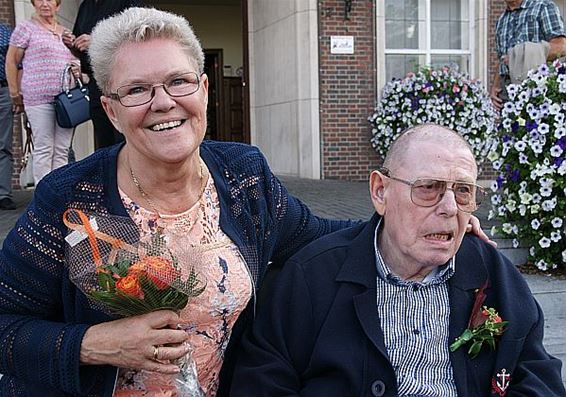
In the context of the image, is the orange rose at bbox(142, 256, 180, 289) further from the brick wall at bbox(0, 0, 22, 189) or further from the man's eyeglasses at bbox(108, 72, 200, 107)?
the brick wall at bbox(0, 0, 22, 189)

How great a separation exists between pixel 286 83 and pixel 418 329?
871cm

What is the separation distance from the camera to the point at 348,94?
10.5 meters

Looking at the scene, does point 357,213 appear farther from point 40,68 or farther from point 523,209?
point 40,68

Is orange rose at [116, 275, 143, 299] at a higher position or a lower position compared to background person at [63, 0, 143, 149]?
lower

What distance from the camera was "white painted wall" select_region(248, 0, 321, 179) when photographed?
10.2 meters

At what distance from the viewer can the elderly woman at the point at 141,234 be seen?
1930mm

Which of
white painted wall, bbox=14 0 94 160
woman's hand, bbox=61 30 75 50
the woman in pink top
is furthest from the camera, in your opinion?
white painted wall, bbox=14 0 94 160

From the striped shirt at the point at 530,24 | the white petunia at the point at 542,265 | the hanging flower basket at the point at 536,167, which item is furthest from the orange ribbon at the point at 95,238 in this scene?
the striped shirt at the point at 530,24

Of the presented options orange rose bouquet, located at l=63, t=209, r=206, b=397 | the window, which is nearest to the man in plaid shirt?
the window

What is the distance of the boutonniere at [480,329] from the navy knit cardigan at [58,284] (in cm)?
70

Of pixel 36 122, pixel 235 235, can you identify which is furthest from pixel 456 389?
pixel 36 122

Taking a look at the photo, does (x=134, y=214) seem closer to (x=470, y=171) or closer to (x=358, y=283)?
(x=358, y=283)

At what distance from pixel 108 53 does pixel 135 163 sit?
0.35m

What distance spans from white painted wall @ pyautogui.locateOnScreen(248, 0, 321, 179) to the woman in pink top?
4.95m
